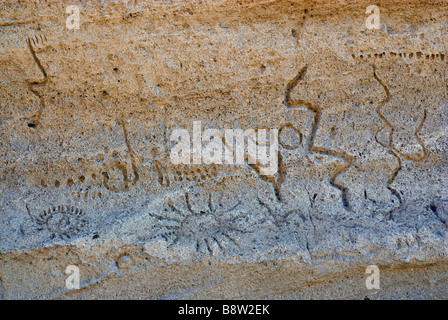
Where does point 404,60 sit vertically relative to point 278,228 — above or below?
above

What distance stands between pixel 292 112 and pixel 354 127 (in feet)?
0.75

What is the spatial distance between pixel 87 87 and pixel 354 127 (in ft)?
3.18

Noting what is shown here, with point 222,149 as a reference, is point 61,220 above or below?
below

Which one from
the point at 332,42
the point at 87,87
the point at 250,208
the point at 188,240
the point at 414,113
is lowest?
the point at 188,240

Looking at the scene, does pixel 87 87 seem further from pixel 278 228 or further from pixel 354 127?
pixel 354 127

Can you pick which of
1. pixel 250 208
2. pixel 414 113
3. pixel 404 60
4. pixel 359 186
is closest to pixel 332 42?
pixel 404 60

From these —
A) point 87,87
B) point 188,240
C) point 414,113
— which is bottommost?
point 188,240

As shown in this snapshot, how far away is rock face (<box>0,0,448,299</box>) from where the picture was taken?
1656mm

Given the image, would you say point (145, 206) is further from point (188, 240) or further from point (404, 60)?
point (404, 60)

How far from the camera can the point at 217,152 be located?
5.77 feet

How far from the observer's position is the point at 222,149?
69.4 inches

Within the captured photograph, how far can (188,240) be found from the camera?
66.1 inches

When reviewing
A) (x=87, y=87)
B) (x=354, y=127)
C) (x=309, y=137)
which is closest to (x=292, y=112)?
(x=309, y=137)

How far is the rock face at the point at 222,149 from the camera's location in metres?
1.66
